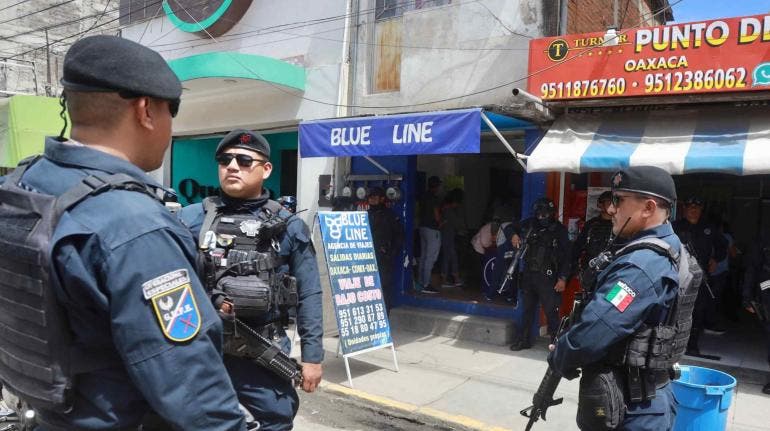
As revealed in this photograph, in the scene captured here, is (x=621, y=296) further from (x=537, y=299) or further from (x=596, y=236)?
(x=537, y=299)

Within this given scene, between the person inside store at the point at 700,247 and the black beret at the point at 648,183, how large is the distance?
414 centimetres

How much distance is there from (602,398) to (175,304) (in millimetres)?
1995

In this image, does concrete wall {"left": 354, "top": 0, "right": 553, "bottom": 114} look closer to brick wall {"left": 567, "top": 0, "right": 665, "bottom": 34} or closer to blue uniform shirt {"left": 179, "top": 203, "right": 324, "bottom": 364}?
brick wall {"left": 567, "top": 0, "right": 665, "bottom": 34}

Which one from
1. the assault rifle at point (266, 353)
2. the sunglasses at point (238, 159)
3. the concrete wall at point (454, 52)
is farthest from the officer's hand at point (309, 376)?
the concrete wall at point (454, 52)

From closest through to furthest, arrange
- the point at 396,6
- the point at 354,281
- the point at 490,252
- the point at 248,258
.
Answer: the point at 248,258
the point at 354,281
the point at 396,6
the point at 490,252

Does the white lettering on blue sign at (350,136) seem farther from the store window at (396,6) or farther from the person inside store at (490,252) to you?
the person inside store at (490,252)

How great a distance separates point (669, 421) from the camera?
2643 millimetres

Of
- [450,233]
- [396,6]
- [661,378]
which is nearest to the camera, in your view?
[661,378]

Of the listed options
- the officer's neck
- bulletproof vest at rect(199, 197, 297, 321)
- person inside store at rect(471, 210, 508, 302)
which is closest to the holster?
bulletproof vest at rect(199, 197, 297, 321)

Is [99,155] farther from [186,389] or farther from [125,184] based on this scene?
[186,389]

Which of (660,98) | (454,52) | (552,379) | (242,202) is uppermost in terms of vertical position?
(454,52)

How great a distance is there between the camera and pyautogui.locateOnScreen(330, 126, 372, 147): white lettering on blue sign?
673 cm

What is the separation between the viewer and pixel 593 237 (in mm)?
6516

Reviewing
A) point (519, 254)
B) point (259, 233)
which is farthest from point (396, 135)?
point (259, 233)
